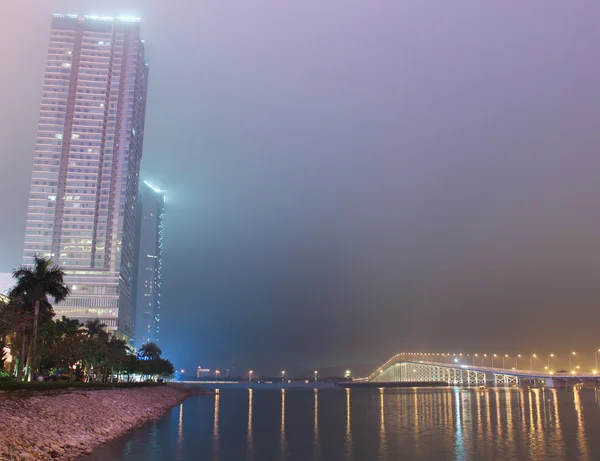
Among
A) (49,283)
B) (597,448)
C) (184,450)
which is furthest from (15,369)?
(597,448)

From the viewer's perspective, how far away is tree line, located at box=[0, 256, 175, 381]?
6328cm

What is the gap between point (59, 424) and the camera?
42406 millimetres

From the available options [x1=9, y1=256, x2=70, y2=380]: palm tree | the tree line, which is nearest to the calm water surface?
the tree line

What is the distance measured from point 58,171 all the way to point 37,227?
70.6ft

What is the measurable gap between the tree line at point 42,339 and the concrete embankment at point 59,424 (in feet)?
34.5

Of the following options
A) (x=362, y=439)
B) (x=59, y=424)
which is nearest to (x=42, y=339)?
(x=59, y=424)

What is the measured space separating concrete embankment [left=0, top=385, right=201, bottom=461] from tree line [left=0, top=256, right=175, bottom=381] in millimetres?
10501

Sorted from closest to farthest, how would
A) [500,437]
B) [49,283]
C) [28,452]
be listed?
[28,452] < [500,437] < [49,283]

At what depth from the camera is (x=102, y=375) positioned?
4631 inches

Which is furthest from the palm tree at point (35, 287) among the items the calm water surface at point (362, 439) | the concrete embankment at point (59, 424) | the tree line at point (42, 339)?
the calm water surface at point (362, 439)

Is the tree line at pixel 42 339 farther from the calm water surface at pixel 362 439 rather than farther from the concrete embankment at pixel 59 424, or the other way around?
the calm water surface at pixel 362 439

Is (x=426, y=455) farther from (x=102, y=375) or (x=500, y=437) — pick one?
(x=102, y=375)

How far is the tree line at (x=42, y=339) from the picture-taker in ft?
208

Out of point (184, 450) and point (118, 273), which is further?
point (118, 273)
